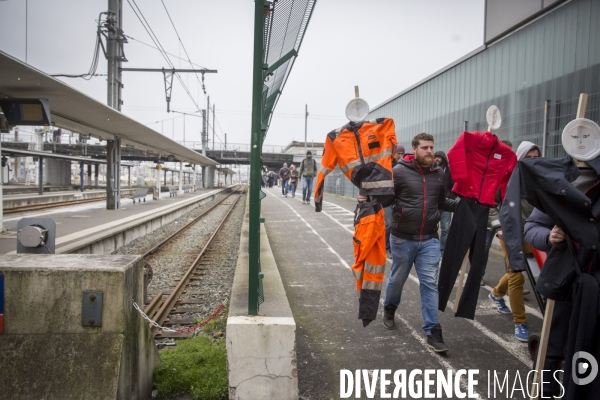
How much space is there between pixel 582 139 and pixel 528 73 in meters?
8.59

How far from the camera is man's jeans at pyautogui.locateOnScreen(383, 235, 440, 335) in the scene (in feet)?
14.2

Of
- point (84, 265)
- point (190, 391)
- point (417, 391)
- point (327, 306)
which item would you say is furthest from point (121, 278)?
point (327, 306)

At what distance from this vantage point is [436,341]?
422 centimetres

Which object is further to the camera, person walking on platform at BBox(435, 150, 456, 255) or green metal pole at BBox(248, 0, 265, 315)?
person walking on platform at BBox(435, 150, 456, 255)

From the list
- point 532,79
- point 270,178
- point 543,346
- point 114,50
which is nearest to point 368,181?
point 543,346

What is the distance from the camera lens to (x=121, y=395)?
297 centimetres

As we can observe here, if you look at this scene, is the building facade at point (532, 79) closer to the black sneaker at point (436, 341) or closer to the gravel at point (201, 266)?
the black sneaker at point (436, 341)

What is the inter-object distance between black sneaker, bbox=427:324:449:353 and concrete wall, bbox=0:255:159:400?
9.21 feet

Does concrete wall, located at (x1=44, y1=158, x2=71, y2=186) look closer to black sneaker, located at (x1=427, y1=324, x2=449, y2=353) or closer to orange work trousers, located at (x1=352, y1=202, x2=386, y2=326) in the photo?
orange work trousers, located at (x1=352, y1=202, x2=386, y2=326)

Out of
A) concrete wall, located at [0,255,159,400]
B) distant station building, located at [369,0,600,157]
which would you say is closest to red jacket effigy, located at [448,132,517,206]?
concrete wall, located at [0,255,159,400]

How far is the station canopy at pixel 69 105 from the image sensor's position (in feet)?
29.1

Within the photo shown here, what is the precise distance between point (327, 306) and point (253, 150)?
2.86 m

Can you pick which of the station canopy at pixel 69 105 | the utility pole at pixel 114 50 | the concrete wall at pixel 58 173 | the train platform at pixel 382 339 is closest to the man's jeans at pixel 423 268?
the train platform at pixel 382 339

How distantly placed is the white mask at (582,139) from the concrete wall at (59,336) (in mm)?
3111
